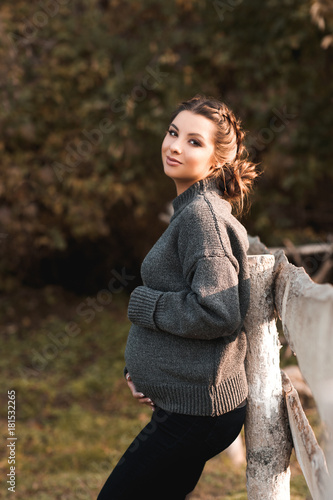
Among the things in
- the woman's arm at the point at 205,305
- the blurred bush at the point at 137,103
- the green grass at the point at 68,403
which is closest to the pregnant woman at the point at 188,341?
the woman's arm at the point at 205,305

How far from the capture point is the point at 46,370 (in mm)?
5277

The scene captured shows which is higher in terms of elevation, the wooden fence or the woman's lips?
the woman's lips

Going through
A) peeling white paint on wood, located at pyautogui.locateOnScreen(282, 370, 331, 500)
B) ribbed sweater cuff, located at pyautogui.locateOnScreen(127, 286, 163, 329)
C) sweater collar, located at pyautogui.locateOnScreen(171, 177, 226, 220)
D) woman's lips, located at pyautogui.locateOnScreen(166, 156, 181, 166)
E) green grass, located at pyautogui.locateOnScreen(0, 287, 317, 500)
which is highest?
woman's lips, located at pyautogui.locateOnScreen(166, 156, 181, 166)

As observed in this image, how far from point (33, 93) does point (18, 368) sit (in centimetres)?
272

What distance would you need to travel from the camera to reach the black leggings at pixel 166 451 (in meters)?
1.45

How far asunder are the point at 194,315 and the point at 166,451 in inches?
16.2

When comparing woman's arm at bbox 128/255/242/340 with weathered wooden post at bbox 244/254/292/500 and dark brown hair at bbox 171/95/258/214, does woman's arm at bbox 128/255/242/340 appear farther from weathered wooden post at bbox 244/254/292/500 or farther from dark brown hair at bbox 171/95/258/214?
dark brown hair at bbox 171/95/258/214

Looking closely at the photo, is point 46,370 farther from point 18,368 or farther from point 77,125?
point 77,125

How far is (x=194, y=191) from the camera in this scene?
159 cm

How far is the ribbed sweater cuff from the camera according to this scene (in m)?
1.44

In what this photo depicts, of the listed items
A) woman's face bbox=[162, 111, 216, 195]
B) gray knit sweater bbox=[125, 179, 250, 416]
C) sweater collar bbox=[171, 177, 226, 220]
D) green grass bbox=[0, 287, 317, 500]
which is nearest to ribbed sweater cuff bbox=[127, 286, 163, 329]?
gray knit sweater bbox=[125, 179, 250, 416]

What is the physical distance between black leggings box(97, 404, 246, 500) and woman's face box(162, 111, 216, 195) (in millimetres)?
699

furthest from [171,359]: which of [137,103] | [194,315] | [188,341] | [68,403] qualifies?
[137,103]

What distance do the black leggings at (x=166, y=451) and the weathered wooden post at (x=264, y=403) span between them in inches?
3.2
